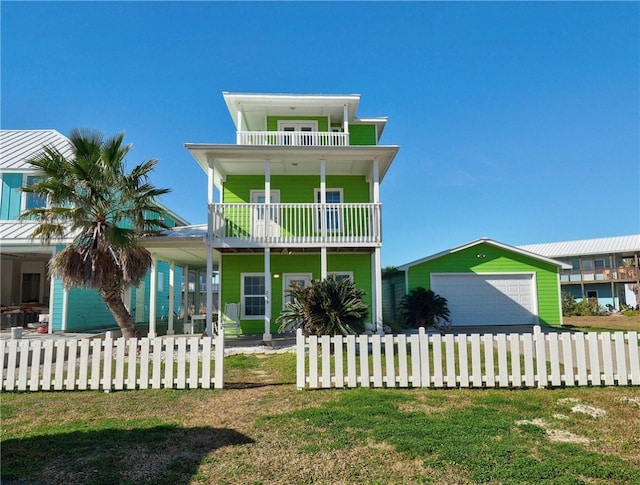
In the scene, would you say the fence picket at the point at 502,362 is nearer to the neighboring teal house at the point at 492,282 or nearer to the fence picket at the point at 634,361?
the fence picket at the point at 634,361

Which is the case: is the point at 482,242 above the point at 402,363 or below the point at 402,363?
above

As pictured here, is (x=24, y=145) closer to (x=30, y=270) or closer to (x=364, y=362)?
(x=30, y=270)

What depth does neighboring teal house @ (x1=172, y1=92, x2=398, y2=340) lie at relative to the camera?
1298 cm

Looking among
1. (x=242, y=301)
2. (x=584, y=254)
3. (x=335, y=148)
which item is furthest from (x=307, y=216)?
(x=584, y=254)

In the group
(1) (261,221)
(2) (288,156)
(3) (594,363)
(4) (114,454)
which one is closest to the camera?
(4) (114,454)

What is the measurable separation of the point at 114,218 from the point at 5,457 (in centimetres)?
753

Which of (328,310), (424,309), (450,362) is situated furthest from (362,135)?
(450,362)

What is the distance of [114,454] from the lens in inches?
157

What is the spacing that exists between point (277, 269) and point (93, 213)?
22.6 feet

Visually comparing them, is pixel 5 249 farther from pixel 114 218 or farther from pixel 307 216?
pixel 307 216

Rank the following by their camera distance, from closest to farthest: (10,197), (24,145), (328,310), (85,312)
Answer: (328,310) < (10,197) < (85,312) < (24,145)

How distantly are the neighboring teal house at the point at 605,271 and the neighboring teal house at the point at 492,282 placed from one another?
17965 mm

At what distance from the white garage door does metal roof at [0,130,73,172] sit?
53.0ft

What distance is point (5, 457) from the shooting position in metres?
3.92
